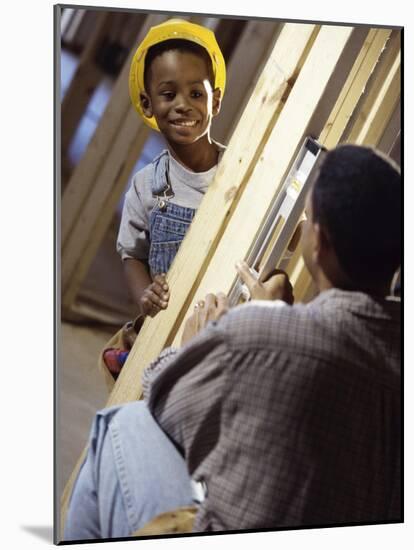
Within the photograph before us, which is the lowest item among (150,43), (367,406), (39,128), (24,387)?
(24,387)

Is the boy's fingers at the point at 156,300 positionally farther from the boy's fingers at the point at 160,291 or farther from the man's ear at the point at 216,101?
the man's ear at the point at 216,101

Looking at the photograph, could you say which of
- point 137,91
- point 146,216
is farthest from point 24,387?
point 137,91

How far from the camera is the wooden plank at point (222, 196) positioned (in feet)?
12.6

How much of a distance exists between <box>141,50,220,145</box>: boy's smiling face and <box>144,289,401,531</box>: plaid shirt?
486mm

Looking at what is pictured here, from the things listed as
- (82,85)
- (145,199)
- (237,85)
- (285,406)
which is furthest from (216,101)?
(82,85)

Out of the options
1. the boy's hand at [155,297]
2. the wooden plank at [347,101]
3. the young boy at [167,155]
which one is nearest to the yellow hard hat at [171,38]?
the young boy at [167,155]

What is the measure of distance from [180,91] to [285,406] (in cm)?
82

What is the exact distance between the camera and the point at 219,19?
385cm

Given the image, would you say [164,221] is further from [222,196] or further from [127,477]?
[127,477]

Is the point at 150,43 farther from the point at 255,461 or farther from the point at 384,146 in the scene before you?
the point at 255,461

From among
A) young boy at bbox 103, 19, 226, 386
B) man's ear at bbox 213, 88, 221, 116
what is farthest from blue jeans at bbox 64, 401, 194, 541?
man's ear at bbox 213, 88, 221, 116

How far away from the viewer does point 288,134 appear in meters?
3.82

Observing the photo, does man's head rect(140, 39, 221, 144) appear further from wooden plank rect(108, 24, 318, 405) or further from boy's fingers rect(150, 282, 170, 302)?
boy's fingers rect(150, 282, 170, 302)

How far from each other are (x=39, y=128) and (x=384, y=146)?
2.91 feet
